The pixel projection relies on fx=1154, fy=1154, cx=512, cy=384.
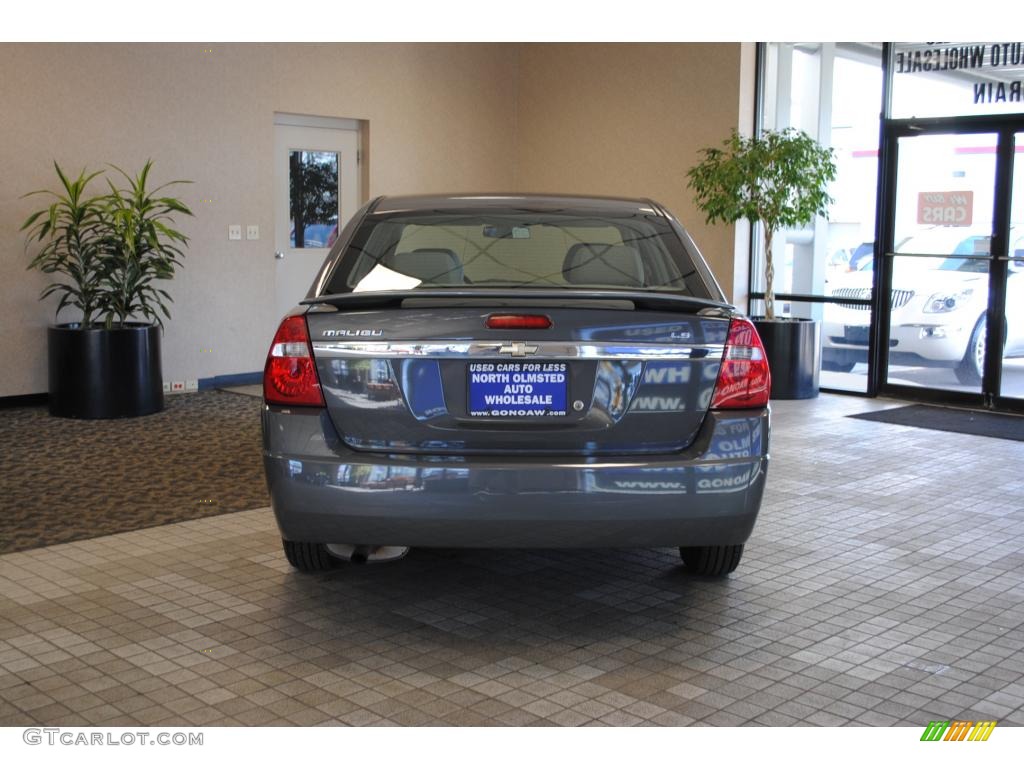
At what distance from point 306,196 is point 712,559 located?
738cm

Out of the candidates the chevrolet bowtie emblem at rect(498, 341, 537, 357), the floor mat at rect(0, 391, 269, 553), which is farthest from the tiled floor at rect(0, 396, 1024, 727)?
the chevrolet bowtie emblem at rect(498, 341, 537, 357)

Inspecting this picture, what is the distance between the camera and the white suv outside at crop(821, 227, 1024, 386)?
889cm

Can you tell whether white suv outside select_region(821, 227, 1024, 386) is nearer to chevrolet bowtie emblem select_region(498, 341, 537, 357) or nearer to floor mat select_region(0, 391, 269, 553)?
floor mat select_region(0, 391, 269, 553)

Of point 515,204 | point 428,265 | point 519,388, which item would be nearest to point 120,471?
point 428,265

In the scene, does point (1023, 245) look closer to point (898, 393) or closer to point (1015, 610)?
point (898, 393)

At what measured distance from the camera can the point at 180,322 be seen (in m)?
9.62

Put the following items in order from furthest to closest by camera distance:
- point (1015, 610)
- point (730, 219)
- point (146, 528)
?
point (730, 219), point (146, 528), point (1015, 610)

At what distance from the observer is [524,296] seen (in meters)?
3.47

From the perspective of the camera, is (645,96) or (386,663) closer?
(386,663)

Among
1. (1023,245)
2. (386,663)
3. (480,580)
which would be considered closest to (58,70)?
(480,580)

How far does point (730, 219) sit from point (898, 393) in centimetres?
202

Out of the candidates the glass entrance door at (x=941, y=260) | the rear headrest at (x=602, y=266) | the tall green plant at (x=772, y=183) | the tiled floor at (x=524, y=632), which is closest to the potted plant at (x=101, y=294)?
the tiled floor at (x=524, y=632)

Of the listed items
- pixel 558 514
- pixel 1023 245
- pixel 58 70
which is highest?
pixel 58 70

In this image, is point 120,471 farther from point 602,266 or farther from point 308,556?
point 602,266
